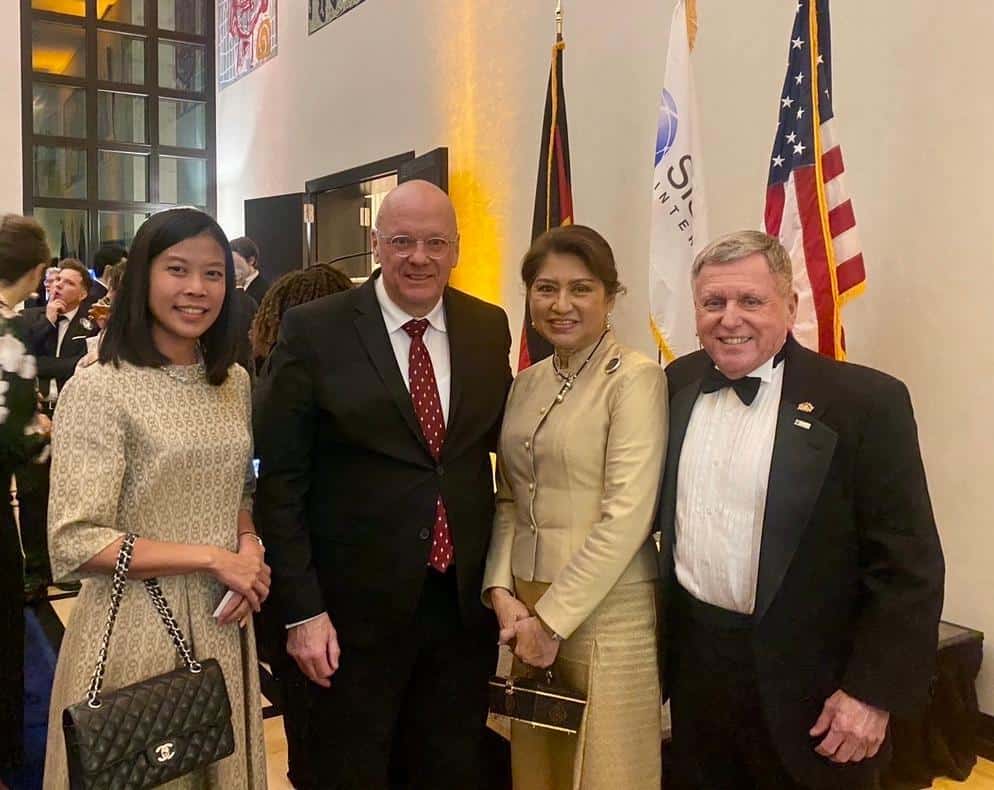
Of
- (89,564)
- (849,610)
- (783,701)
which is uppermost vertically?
(89,564)

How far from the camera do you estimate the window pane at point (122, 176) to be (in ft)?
31.8

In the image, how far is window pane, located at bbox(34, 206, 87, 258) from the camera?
9.48 meters

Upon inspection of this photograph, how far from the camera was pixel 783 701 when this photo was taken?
1.62m

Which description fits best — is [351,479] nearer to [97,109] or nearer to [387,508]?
[387,508]

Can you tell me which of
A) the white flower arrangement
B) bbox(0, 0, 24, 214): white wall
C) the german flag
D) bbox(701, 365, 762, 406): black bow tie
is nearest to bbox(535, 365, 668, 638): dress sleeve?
bbox(701, 365, 762, 406): black bow tie

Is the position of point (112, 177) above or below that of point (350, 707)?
above

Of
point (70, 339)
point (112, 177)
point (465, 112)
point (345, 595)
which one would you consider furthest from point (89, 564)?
point (112, 177)

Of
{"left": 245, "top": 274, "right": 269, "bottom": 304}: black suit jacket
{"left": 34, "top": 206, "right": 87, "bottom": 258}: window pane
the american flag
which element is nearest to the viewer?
the american flag

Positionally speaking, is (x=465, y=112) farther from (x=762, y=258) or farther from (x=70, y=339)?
(x=762, y=258)

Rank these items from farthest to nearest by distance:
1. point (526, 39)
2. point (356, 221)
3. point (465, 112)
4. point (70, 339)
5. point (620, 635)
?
point (356, 221)
point (465, 112)
point (526, 39)
point (70, 339)
point (620, 635)

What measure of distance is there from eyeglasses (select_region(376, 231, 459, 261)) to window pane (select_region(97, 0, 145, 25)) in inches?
371

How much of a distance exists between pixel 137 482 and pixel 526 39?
4375 mm

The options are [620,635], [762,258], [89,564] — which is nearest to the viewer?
[89,564]

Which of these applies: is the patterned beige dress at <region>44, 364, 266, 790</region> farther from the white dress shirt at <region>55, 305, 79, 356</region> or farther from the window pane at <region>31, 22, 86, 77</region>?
the window pane at <region>31, 22, 86, 77</region>
